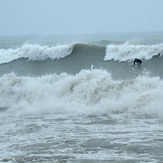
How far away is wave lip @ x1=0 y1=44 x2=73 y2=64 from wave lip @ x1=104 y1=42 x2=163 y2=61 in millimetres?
2814

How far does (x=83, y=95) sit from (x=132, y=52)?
518cm

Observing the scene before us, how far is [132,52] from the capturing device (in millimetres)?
18984

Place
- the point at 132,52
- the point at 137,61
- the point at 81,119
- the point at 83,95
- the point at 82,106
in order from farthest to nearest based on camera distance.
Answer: the point at 132,52 → the point at 137,61 → the point at 83,95 → the point at 82,106 → the point at 81,119

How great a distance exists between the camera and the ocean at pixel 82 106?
7.98 m

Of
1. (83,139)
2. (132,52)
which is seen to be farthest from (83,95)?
(83,139)

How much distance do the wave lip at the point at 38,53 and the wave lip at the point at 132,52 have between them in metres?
2.81

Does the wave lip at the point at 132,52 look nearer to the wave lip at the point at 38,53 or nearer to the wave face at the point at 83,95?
the wave lip at the point at 38,53

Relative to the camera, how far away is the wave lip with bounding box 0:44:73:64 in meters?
21.9

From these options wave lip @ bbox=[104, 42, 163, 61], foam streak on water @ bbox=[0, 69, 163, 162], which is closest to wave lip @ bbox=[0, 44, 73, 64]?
wave lip @ bbox=[104, 42, 163, 61]

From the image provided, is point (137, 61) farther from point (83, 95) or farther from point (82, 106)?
point (82, 106)

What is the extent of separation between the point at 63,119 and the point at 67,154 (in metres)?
3.93

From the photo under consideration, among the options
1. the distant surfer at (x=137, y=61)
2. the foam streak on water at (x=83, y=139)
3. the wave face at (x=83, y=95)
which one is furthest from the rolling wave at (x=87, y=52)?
the foam streak on water at (x=83, y=139)

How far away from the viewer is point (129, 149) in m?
7.94

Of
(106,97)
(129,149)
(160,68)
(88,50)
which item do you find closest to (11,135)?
(129,149)
